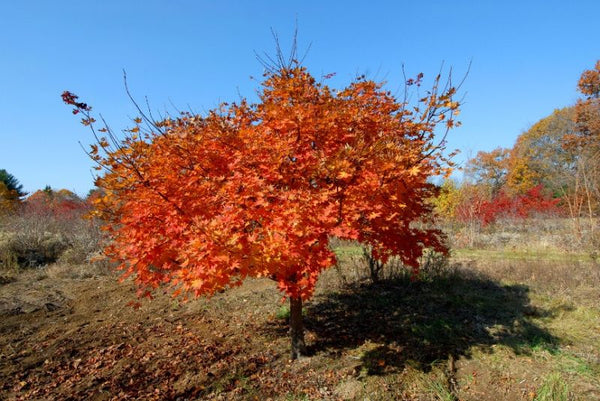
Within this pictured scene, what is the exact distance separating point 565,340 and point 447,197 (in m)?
16.5

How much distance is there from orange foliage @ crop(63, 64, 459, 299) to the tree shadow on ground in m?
2.13

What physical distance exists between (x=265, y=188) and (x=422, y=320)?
182 inches

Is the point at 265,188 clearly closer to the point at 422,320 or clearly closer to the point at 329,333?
the point at 329,333

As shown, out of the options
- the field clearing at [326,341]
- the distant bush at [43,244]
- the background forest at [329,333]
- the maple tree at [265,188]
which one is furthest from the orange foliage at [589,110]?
the distant bush at [43,244]

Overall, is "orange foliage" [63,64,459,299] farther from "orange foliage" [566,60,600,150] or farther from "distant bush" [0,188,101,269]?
"orange foliage" [566,60,600,150]

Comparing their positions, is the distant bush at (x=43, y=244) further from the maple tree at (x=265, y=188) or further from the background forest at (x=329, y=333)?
the maple tree at (x=265, y=188)

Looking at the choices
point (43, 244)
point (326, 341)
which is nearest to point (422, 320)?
point (326, 341)

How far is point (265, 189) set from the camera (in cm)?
356

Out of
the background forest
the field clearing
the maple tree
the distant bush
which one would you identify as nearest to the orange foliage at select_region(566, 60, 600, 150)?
the background forest

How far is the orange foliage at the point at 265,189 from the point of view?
3.31 metres

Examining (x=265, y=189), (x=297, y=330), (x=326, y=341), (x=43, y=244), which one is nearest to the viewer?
(x=265, y=189)

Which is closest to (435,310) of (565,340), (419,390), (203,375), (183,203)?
(565,340)

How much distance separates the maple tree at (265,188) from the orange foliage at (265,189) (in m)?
0.01

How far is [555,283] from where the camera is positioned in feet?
28.1
